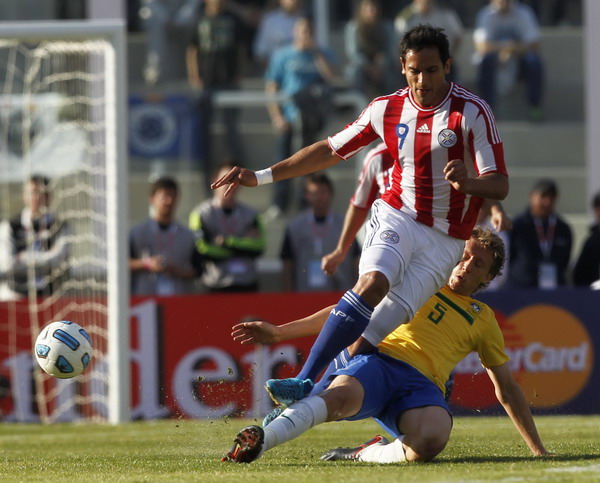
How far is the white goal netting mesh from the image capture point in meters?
10.8

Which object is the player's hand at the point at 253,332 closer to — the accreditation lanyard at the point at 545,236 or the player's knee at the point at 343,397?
the player's knee at the point at 343,397

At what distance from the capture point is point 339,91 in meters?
14.3

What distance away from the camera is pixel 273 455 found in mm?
6926

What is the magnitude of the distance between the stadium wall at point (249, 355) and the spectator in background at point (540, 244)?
87cm

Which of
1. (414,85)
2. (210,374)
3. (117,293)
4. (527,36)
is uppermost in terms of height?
(527,36)

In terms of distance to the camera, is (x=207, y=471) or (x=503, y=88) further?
(x=503, y=88)

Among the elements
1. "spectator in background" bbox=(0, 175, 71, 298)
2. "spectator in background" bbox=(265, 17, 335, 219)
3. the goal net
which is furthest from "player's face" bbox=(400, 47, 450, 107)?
"spectator in background" bbox=(265, 17, 335, 219)

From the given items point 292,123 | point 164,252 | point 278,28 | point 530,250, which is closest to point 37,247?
point 164,252

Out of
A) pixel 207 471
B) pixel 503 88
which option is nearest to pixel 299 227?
pixel 503 88

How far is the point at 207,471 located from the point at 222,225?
18.8 feet

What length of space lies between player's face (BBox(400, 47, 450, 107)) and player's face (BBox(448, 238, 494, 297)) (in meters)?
0.79

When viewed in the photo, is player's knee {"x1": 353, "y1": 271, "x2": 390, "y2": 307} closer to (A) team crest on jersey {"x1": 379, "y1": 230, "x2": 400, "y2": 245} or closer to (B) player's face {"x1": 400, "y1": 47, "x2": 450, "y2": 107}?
(A) team crest on jersey {"x1": 379, "y1": 230, "x2": 400, "y2": 245}

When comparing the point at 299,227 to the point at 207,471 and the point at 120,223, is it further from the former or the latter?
the point at 207,471

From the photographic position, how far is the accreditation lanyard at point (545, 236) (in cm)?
1154
